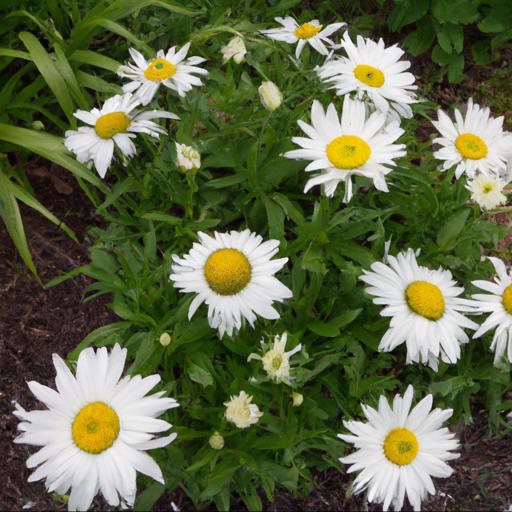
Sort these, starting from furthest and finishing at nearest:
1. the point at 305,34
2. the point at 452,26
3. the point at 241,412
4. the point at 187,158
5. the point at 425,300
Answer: the point at 452,26
the point at 305,34
the point at 187,158
the point at 425,300
the point at 241,412

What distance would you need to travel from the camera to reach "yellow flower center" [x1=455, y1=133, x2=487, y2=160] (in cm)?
209

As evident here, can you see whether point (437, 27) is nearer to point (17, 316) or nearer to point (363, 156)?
point (363, 156)

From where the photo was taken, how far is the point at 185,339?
6.47 ft

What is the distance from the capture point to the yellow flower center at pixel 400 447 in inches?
67.2

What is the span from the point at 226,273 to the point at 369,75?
885 millimetres

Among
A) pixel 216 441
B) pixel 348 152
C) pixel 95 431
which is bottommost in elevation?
pixel 95 431

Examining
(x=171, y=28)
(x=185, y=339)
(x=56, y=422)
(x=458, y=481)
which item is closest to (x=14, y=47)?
(x=171, y=28)

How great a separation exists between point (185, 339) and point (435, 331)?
0.80m

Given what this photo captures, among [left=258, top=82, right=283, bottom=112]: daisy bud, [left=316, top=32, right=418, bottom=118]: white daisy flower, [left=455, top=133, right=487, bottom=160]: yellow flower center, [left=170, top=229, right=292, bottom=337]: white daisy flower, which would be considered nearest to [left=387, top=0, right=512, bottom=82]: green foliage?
[left=316, top=32, right=418, bottom=118]: white daisy flower

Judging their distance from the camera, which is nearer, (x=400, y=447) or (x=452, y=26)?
(x=400, y=447)

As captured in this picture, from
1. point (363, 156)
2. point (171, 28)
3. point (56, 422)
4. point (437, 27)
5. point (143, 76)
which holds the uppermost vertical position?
point (437, 27)

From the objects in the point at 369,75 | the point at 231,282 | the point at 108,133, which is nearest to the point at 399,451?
the point at 231,282

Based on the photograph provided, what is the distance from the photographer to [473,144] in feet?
6.89

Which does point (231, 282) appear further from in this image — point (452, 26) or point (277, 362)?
point (452, 26)
